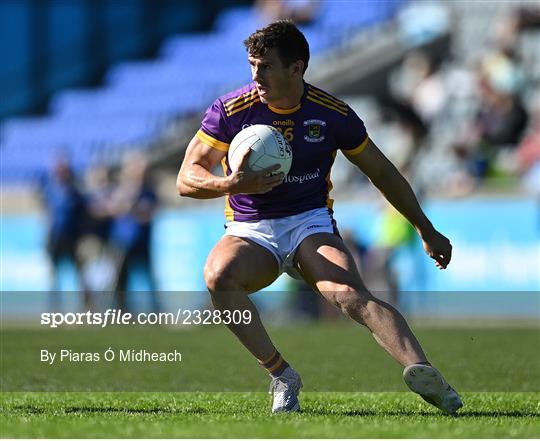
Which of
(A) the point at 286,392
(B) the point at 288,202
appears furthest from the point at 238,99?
(A) the point at 286,392

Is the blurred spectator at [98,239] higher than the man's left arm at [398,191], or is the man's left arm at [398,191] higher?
Result: the man's left arm at [398,191]

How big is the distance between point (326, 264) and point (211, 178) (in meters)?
0.77

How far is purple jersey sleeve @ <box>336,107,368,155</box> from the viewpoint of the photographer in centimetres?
686

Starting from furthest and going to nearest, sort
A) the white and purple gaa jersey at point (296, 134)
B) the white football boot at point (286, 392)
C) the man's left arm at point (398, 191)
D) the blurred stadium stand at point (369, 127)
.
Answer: the blurred stadium stand at point (369, 127) < the man's left arm at point (398, 191) < the white and purple gaa jersey at point (296, 134) < the white football boot at point (286, 392)

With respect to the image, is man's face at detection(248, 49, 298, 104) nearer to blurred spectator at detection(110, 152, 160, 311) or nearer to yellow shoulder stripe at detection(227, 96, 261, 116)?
yellow shoulder stripe at detection(227, 96, 261, 116)

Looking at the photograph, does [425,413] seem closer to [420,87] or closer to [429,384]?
[429,384]

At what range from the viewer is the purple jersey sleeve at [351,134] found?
22.5ft

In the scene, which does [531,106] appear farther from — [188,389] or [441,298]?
[188,389]

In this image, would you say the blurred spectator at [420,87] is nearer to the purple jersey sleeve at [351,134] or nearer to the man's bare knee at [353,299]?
the purple jersey sleeve at [351,134]

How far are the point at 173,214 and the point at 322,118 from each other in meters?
11.9

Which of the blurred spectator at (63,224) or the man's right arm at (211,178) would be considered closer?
the man's right arm at (211,178)

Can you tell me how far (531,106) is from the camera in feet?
61.9

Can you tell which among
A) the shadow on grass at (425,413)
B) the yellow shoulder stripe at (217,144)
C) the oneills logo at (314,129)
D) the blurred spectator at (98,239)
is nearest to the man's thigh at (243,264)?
the yellow shoulder stripe at (217,144)

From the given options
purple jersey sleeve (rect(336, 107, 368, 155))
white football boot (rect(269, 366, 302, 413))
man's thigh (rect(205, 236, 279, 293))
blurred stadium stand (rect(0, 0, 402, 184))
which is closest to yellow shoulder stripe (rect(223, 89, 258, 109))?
purple jersey sleeve (rect(336, 107, 368, 155))
